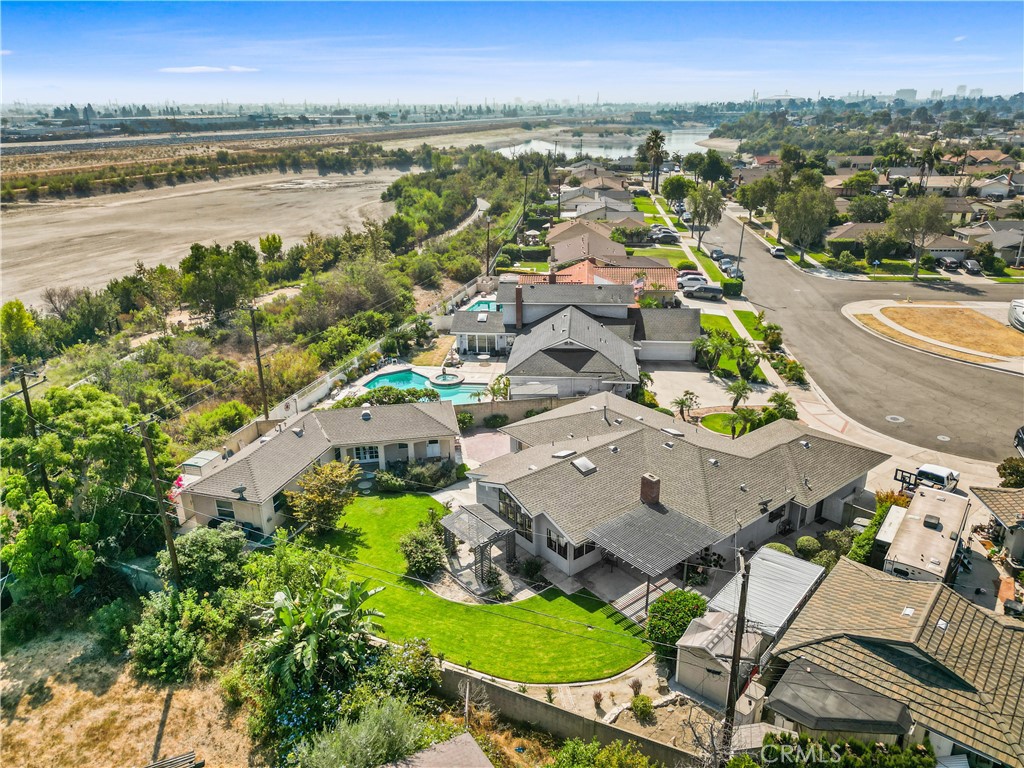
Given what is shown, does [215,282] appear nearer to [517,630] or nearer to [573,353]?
[573,353]

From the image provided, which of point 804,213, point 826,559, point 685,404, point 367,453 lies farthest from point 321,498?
point 804,213

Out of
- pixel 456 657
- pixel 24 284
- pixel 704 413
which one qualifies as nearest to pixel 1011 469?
pixel 704 413

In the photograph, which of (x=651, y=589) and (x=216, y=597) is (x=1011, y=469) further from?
(x=216, y=597)

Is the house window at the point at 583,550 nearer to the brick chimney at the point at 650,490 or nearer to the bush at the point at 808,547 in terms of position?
the brick chimney at the point at 650,490

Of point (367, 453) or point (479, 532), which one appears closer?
point (479, 532)

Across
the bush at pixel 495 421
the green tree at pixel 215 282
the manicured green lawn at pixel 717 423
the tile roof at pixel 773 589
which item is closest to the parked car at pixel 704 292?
the manicured green lawn at pixel 717 423

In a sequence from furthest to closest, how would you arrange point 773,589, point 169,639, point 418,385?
point 418,385, point 169,639, point 773,589
